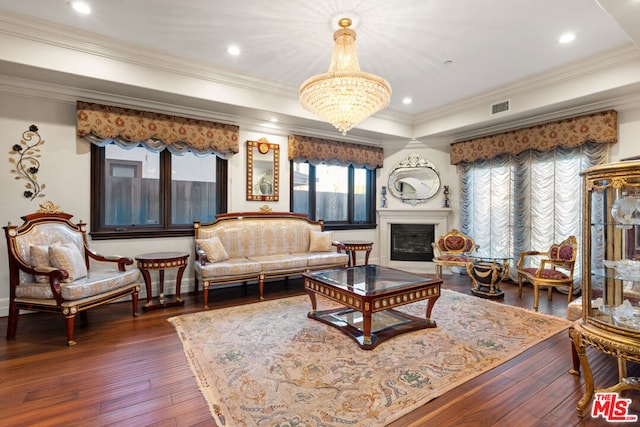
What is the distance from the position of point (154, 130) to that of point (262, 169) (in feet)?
5.44

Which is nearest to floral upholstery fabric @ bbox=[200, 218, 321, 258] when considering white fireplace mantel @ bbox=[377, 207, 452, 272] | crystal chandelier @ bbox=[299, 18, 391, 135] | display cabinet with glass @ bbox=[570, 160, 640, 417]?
white fireplace mantel @ bbox=[377, 207, 452, 272]

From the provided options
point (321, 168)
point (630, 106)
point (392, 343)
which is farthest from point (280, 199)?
point (630, 106)

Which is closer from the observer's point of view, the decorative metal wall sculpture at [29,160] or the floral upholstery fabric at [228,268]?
the decorative metal wall sculpture at [29,160]

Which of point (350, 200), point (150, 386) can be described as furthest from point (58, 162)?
point (350, 200)

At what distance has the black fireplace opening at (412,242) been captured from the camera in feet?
20.2

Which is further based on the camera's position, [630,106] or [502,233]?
[502,233]

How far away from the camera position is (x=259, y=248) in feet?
15.9

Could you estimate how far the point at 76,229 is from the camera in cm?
362

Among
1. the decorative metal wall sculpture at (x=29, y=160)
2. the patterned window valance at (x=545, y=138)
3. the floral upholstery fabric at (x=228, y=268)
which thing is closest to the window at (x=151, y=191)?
the decorative metal wall sculpture at (x=29, y=160)

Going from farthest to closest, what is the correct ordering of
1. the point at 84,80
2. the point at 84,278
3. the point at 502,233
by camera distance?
the point at 502,233 → the point at 84,80 → the point at 84,278

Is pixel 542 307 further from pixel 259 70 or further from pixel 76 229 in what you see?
pixel 76 229

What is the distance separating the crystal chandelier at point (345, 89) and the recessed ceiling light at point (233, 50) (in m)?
1.07

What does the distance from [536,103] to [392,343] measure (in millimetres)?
3910

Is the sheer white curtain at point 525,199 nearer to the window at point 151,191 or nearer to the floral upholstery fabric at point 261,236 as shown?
the floral upholstery fabric at point 261,236
